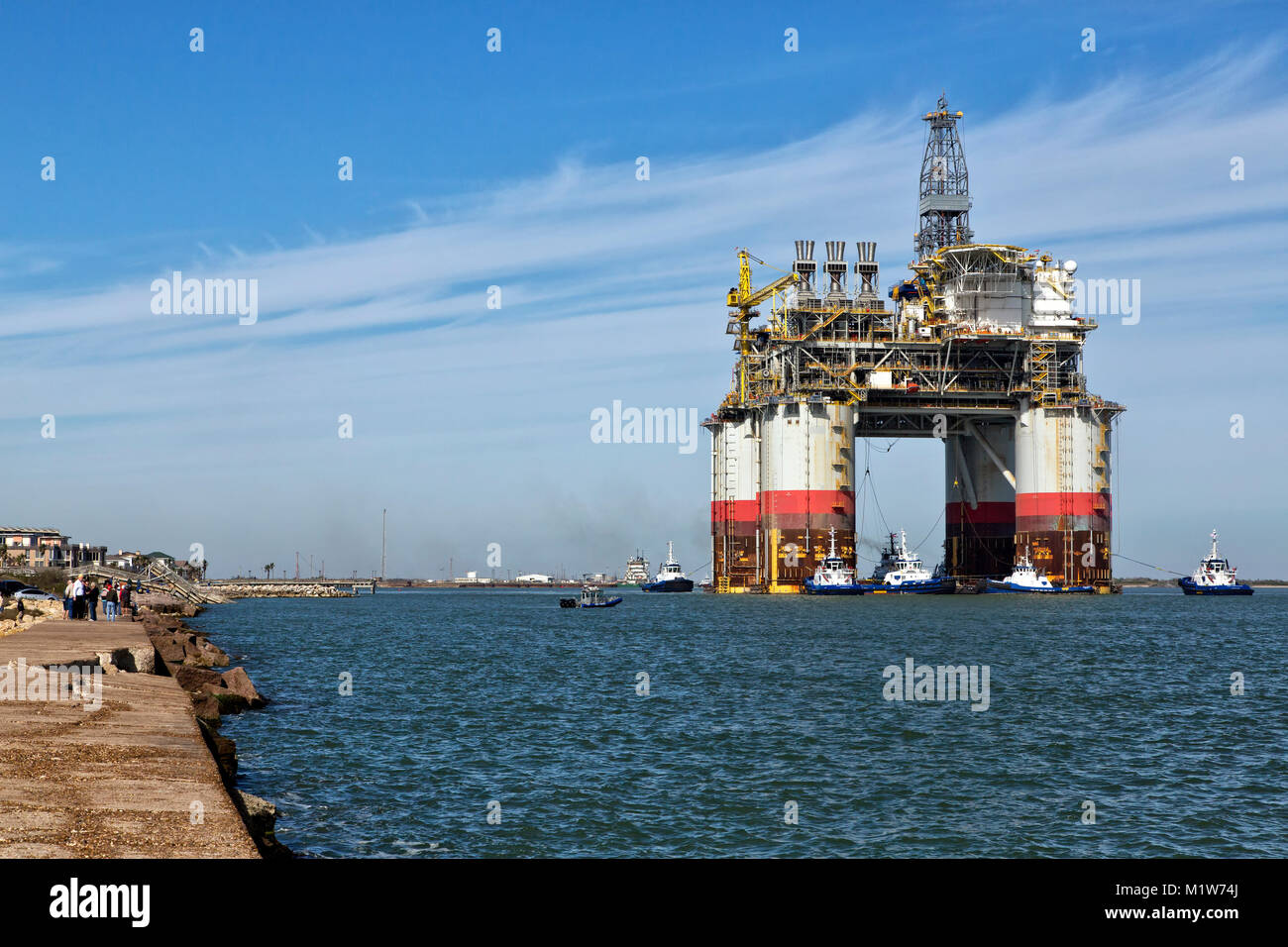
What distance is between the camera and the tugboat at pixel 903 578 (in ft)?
387

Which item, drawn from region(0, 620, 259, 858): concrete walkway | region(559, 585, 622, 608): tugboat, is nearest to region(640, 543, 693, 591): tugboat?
region(559, 585, 622, 608): tugboat

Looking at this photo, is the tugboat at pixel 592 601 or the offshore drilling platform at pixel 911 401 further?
the tugboat at pixel 592 601

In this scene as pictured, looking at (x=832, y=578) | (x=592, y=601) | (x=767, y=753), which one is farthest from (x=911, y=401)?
(x=767, y=753)

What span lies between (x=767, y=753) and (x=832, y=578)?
7880 centimetres

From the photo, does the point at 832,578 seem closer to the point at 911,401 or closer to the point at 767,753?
the point at 911,401

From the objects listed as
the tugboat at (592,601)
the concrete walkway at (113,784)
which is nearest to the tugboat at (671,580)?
the tugboat at (592,601)

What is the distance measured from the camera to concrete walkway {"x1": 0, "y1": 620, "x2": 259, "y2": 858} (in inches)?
478

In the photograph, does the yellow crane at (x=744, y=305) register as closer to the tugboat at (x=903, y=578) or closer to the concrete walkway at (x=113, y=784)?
the tugboat at (x=903, y=578)

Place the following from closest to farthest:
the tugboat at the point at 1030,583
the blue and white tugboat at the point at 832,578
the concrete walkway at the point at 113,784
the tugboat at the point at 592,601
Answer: the concrete walkway at the point at 113,784 → the blue and white tugboat at the point at 832,578 → the tugboat at the point at 1030,583 → the tugboat at the point at 592,601

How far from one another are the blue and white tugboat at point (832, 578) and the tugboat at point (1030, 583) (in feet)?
51.1

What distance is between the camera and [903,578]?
4705 inches

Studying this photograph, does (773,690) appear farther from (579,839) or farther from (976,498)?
(976,498)
